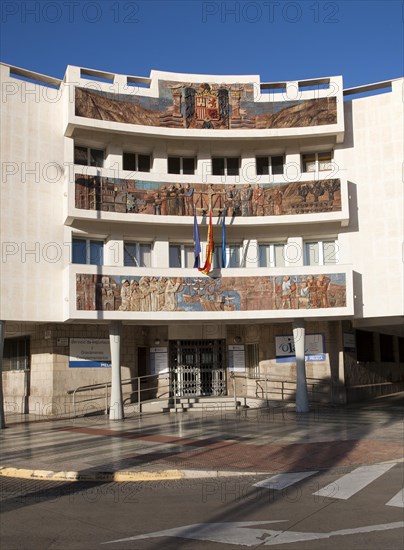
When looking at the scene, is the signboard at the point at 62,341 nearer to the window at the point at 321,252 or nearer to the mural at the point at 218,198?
the mural at the point at 218,198

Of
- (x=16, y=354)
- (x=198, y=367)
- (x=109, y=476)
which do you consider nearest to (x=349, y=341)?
(x=198, y=367)

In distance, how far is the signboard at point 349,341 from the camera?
90.8 feet

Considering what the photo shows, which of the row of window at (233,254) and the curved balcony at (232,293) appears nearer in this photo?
the curved balcony at (232,293)

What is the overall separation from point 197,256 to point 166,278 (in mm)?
1457

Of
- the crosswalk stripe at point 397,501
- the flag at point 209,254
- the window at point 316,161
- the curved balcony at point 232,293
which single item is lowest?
the crosswalk stripe at point 397,501

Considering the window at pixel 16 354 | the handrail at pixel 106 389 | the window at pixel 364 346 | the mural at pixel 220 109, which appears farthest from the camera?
the window at pixel 364 346

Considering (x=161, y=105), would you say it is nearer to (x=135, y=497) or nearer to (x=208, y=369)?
(x=208, y=369)

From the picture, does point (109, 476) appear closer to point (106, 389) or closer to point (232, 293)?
point (232, 293)

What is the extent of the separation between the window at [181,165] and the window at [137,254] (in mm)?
3433

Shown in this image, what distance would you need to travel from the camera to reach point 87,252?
A: 1009 inches

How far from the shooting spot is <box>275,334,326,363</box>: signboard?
27453 millimetres

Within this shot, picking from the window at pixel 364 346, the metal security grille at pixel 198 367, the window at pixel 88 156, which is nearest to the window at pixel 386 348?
the window at pixel 364 346

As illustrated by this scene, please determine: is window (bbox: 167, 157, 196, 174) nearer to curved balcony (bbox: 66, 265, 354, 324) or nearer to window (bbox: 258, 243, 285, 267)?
window (bbox: 258, 243, 285, 267)

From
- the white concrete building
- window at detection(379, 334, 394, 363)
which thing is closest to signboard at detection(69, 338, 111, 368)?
the white concrete building
